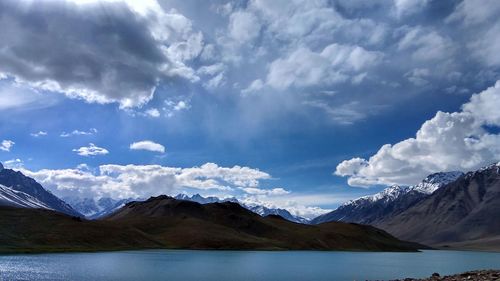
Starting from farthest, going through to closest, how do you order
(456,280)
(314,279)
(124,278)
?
(314,279), (124,278), (456,280)

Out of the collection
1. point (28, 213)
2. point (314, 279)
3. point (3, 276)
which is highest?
point (28, 213)

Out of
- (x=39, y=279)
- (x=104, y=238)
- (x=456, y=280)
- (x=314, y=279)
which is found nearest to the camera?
(x=456, y=280)

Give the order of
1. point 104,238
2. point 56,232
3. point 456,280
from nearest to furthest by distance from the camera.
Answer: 1. point 456,280
2. point 56,232
3. point 104,238

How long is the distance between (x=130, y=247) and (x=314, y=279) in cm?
13355

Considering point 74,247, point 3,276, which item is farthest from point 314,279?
point 74,247

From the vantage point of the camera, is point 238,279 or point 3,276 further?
point 238,279

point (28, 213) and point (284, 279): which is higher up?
point (28, 213)

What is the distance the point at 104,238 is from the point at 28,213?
109 ft

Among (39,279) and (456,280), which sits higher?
(456,280)

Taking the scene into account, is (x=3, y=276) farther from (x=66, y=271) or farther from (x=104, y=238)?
(x=104, y=238)

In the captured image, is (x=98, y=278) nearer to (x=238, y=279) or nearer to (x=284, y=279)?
(x=238, y=279)

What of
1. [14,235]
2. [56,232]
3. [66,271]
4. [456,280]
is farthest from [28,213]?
[456,280]

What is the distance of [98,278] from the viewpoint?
70.1m

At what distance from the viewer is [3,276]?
7075cm
